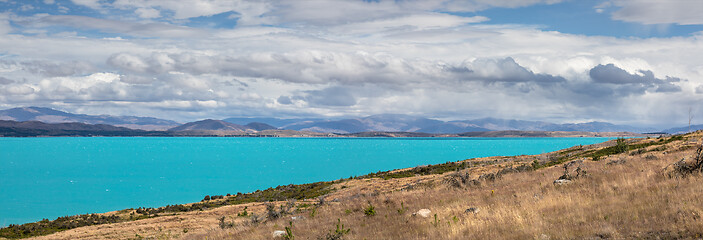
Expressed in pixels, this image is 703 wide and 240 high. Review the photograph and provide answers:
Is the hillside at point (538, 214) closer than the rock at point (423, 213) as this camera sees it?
Yes

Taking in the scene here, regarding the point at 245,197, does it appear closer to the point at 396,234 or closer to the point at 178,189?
the point at 178,189

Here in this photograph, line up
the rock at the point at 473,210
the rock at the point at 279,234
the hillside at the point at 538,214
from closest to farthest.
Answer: the hillside at the point at 538,214, the rock at the point at 473,210, the rock at the point at 279,234

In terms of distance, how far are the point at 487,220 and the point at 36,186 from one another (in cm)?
11514

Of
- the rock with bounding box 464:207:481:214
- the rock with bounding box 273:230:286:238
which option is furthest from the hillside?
the rock with bounding box 273:230:286:238

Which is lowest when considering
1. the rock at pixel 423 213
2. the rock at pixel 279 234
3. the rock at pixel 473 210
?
the rock at pixel 279 234

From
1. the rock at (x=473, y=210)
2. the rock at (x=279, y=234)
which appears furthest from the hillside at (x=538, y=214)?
the rock at (x=279, y=234)

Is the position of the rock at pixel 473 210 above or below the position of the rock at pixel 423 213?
above

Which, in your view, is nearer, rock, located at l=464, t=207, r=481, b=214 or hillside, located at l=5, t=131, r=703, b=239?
hillside, located at l=5, t=131, r=703, b=239

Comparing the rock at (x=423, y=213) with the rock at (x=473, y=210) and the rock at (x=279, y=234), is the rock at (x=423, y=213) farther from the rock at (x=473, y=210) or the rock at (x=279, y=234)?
the rock at (x=279, y=234)

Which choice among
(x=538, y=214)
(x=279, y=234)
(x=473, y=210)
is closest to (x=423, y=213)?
(x=473, y=210)

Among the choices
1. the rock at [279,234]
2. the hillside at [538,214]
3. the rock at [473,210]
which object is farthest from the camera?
the rock at [279,234]

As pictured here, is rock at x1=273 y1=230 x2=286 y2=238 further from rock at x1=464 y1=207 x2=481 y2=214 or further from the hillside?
rock at x1=464 y1=207 x2=481 y2=214

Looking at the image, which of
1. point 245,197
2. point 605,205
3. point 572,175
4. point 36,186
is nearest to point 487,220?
point 605,205

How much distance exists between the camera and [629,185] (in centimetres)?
1670
